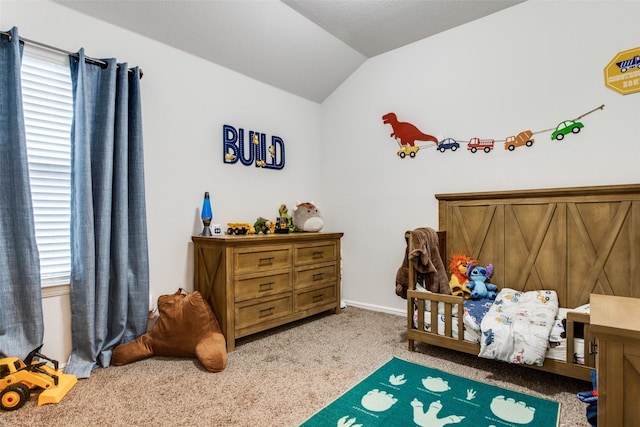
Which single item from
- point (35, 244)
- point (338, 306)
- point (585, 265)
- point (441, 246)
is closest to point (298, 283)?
point (338, 306)

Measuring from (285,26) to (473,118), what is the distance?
5.59 ft

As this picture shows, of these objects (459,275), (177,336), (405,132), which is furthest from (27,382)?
(405,132)

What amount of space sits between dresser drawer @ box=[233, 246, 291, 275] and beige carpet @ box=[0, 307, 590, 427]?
1.81ft

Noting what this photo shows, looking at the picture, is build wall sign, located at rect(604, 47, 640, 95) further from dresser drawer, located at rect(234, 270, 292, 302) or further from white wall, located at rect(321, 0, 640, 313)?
dresser drawer, located at rect(234, 270, 292, 302)

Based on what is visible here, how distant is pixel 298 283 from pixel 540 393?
1783 millimetres

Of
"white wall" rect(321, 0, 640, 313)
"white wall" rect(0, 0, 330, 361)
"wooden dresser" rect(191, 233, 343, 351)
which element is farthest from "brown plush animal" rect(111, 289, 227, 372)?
"white wall" rect(321, 0, 640, 313)

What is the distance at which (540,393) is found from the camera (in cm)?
185

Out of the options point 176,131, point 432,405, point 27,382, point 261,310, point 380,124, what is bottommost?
point 432,405

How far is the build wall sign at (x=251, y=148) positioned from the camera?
3.03m

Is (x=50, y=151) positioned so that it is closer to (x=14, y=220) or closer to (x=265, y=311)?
Result: (x=14, y=220)

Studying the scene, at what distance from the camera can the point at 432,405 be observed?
1.73 metres

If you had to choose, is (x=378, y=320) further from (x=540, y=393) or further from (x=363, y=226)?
(x=540, y=393)

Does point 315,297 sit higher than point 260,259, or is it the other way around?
point 260,259

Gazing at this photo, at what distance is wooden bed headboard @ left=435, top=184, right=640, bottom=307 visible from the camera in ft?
7.30
